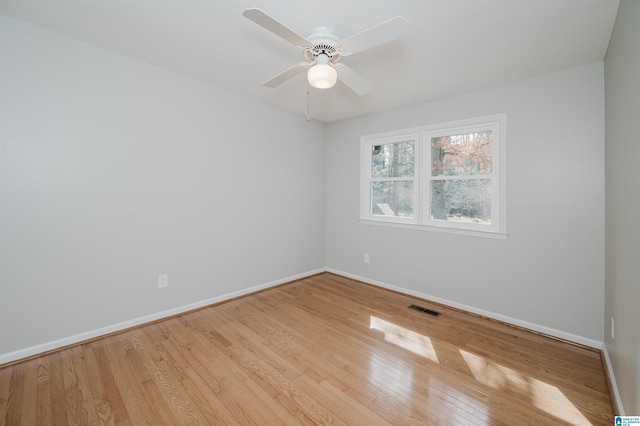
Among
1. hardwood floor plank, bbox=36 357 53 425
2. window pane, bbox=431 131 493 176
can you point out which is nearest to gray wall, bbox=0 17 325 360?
hardwood floor plank, bbox=36 357 53 425

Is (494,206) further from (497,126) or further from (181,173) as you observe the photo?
(181,173)

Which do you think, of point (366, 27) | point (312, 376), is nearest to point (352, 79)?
point (366, 27)

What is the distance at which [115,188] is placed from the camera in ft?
8.43

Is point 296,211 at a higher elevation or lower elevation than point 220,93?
lower

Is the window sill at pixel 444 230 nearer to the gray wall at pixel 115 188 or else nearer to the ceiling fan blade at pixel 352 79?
the gray wall at pixel 115 188

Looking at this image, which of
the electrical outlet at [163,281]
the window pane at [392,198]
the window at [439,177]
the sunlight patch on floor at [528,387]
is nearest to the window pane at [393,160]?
the window at [439,177]

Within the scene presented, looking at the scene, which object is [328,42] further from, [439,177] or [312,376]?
[312,376]

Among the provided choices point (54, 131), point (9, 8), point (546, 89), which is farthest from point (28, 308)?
point (546, 89)

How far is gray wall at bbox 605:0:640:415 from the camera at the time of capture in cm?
141

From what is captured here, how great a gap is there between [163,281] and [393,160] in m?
3.23

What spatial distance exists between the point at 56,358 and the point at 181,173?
6.11ft

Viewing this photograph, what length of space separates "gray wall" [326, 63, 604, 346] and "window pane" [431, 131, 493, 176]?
0.23 meters

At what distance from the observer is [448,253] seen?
10.9 feet

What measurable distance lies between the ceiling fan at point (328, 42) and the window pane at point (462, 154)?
5.46 ft
